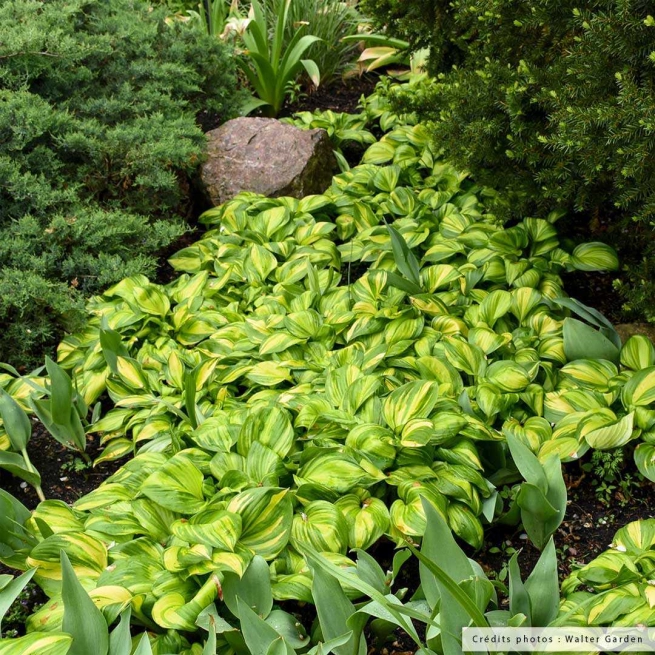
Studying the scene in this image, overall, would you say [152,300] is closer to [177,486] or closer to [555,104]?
[177,486]

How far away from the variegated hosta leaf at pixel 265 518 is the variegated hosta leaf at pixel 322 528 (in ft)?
0.18

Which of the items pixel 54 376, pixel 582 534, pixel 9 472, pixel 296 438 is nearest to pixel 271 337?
pixel 296 438

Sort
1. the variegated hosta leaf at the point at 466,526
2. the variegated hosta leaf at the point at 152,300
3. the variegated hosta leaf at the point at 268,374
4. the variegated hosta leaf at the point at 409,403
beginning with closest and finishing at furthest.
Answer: the variegated hosta leaf at the point at 466,526, the variegated hosta leaf at the point at 409,403, the variegated hosta leaf at the point at 268,374, the variegated hosta leaf at the point at 152,300

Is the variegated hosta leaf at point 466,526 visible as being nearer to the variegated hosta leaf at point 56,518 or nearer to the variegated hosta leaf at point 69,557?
the variegated hosta leaf at point 69,557

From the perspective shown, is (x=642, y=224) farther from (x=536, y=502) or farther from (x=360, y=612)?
(x=360, y=612)

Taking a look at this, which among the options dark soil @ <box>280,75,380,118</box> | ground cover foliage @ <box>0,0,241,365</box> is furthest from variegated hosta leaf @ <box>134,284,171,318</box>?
dark soil @ <box>280,75,380,118</box>

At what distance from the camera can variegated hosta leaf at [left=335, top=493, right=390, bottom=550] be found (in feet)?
7.50

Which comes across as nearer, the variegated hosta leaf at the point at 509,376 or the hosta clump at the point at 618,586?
the hosta clump at the point at 618,586

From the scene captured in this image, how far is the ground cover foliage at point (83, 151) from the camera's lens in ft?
11.1

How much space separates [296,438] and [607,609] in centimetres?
116

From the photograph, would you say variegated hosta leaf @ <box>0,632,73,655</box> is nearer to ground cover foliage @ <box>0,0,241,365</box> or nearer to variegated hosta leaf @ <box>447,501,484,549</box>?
variegated hosta leaf @ <box>447,501,484,549</box>

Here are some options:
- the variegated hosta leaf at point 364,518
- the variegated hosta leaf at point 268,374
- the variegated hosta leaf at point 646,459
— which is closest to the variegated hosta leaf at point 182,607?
the variegated hosta leaf at point 364,518

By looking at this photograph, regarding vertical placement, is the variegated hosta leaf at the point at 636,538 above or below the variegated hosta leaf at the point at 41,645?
below

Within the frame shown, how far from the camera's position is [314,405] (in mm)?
2684
